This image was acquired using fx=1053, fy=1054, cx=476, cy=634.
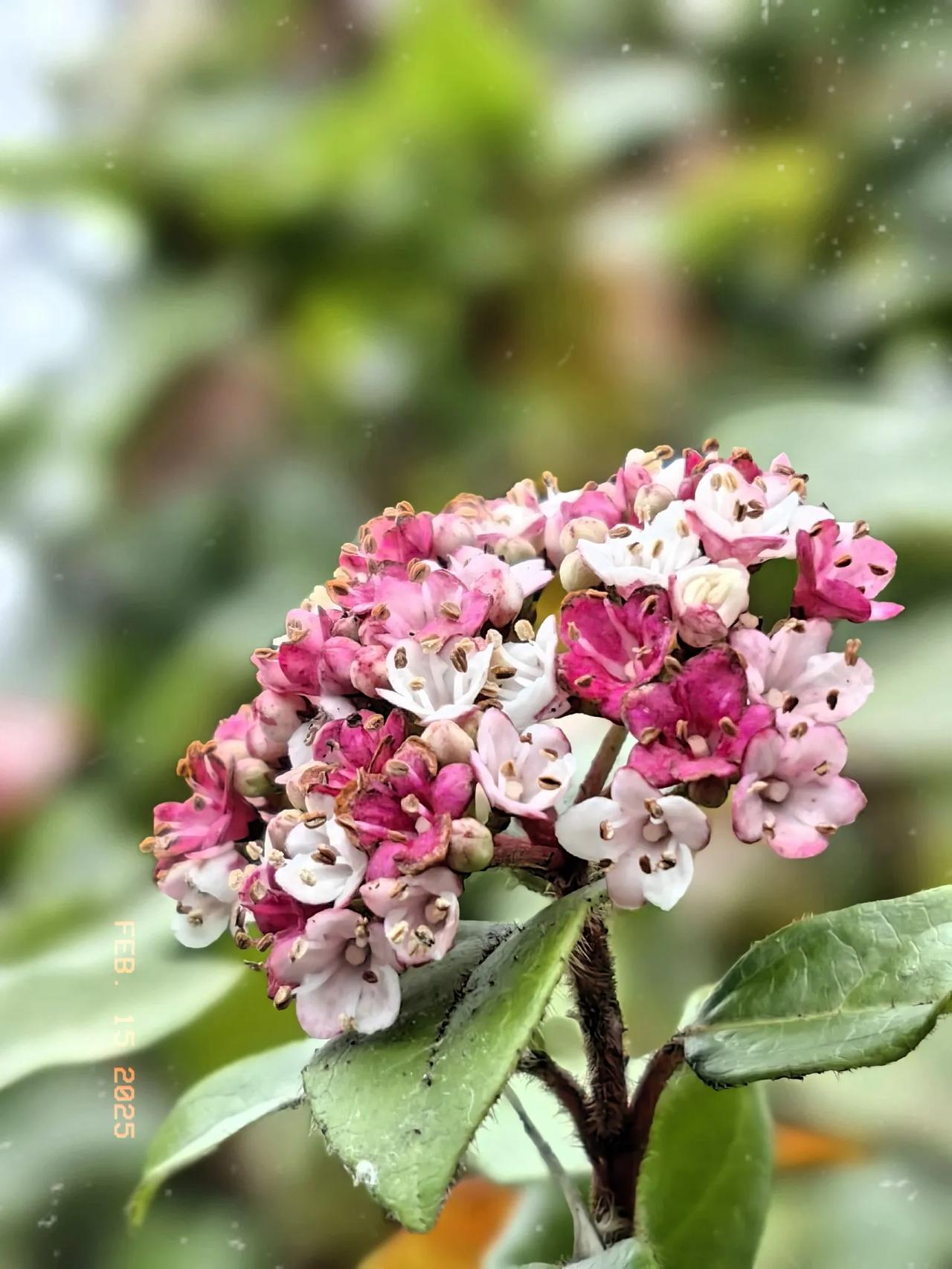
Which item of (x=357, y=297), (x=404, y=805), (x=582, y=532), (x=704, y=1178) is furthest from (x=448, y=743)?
(x=357, y=297)

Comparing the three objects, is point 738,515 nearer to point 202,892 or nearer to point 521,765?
point 521,765

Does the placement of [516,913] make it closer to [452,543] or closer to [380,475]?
[452,543]

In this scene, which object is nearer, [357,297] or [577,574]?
[577,574]

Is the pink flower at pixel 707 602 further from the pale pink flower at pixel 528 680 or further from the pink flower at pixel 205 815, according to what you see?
the pink flower at pixel 205 815

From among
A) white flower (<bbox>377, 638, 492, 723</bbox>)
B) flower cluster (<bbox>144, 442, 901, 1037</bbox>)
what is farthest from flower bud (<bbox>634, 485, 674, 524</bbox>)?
white flower (<bbox>377, 638, 492, 723</bbox>)

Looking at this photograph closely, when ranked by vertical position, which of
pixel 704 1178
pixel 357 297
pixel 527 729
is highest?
pixel 357 297

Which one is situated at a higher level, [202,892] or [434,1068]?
[202,892]

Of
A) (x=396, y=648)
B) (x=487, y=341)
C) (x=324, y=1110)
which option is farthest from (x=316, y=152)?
(x=324, y=1110)

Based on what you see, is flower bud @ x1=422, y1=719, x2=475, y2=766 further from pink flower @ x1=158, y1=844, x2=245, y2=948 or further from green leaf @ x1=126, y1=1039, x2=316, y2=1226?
green leaf @ x1=126, y1=1039, x2=316, y2=1226
